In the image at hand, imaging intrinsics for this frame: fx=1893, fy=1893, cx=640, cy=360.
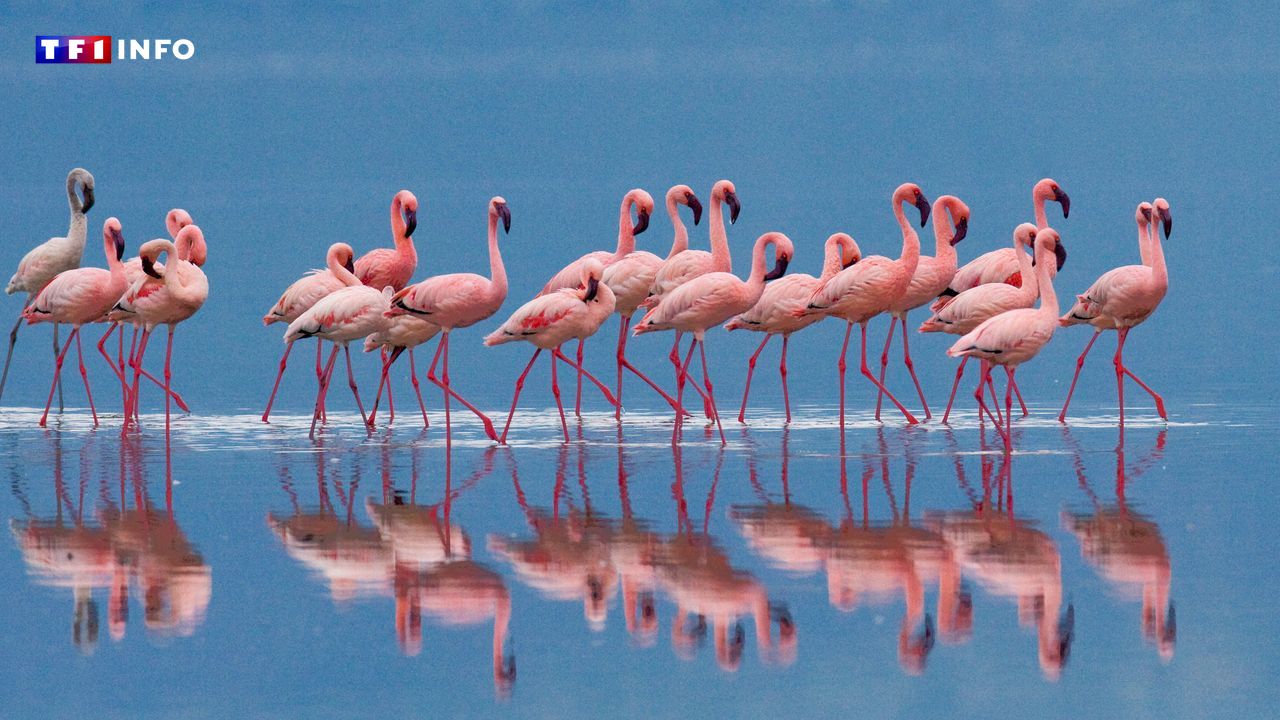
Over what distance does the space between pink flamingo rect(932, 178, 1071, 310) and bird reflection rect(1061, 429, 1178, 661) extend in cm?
574

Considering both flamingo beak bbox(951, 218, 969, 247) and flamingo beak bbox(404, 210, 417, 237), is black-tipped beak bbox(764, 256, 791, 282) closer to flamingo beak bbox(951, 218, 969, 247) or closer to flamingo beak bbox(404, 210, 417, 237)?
flamingo beak bbox(951, 218, 969, 247)

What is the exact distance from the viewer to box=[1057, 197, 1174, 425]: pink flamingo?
14.3 metres

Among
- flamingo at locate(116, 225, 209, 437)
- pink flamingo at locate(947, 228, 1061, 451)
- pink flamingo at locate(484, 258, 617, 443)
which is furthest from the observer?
flamingo at locate(116, 225, 209, 437)

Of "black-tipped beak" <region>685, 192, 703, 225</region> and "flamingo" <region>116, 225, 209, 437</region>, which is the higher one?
"black-tipped beak" <region>685, 192, 703, 225</region>

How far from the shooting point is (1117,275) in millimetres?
14430

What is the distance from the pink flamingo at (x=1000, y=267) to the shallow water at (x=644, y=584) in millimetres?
4024

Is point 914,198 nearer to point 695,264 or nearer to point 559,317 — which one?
point 695,264

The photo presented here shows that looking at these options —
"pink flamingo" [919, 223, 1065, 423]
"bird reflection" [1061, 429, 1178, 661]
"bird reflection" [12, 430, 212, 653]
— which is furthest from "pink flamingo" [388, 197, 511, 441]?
"bird reflection" [1061, 429, 1178, 661]

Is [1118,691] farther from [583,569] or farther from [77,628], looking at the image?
[77,628]

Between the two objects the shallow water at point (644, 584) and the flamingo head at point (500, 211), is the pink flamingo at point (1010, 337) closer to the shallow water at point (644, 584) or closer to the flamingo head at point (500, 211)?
the shallow water at point (644, 584)

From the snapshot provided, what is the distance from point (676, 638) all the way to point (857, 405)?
10139mm

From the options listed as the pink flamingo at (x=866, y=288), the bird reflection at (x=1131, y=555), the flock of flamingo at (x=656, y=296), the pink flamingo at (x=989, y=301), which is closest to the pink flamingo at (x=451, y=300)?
the flock of flamingo at (x=656, y=296)

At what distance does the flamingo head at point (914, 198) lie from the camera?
49.3 ft

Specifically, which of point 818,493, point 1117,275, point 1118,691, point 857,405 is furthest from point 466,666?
point 857,405
